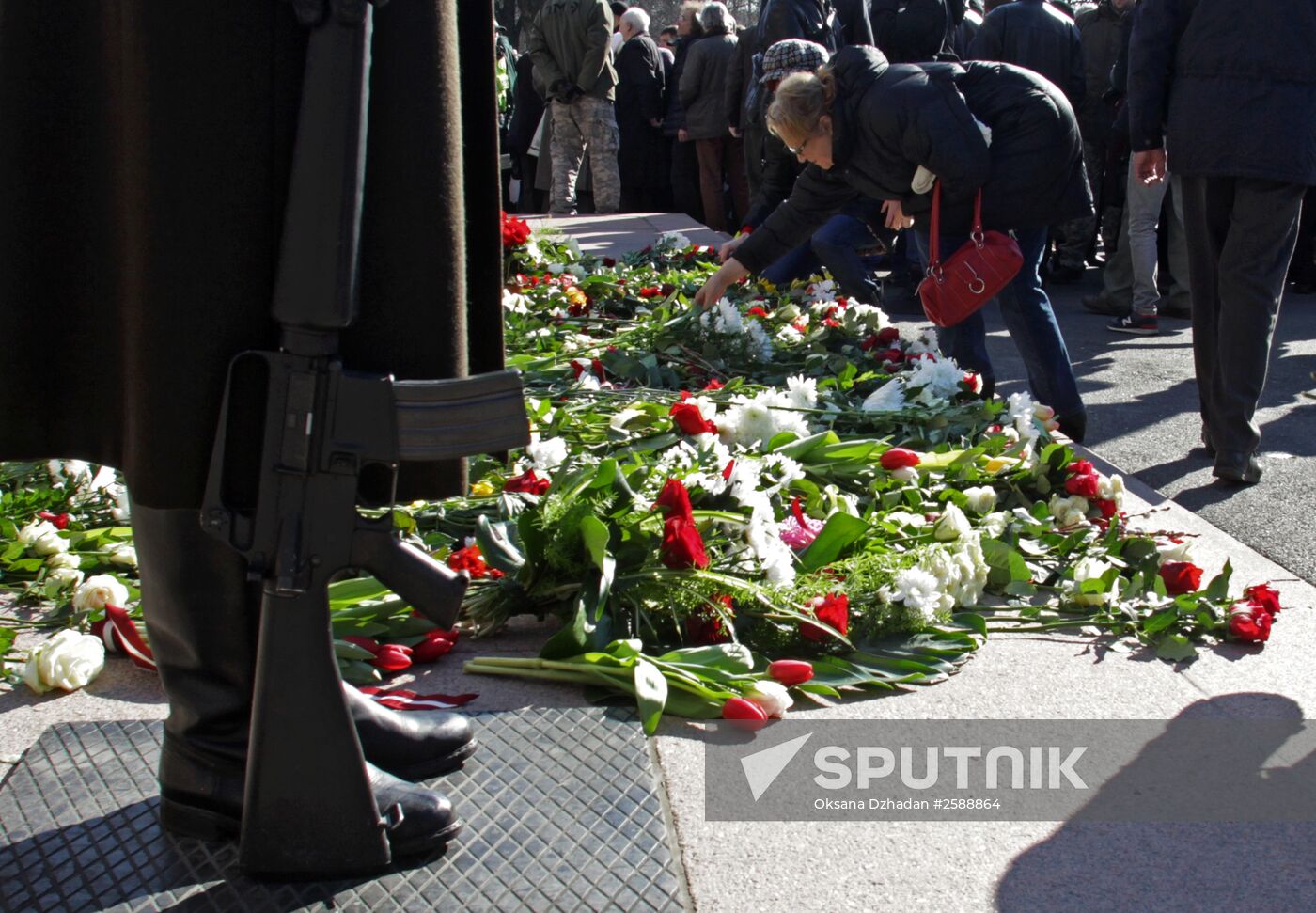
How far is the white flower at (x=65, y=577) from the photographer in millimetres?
2713

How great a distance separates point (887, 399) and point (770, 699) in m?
1.93

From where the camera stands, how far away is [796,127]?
460 centimetres

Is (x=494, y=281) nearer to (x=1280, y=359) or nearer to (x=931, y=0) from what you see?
(x=1280, y=359)

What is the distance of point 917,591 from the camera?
261 cm

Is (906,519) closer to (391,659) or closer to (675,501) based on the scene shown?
(675,501)

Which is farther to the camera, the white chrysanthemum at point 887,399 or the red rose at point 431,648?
the white chrysanthemum at point 887,399

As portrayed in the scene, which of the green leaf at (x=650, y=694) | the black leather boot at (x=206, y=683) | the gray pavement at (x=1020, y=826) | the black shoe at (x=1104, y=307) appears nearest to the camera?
the black leather boot at (x=206, y=683)

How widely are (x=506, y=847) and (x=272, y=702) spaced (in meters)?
0.39

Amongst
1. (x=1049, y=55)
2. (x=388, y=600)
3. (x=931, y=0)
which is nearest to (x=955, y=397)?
(x=388, y=600)

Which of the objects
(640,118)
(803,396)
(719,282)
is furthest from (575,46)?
(803,396)

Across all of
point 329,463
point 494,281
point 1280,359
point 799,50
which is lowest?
point 1280,359

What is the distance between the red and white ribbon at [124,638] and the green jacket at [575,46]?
29.9ft

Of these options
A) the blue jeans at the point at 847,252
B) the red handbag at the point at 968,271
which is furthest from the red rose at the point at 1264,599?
the blue jeans at the point at 847,252

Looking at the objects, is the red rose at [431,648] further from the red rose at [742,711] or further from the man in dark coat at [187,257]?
the man in dark coat at [187,257]
